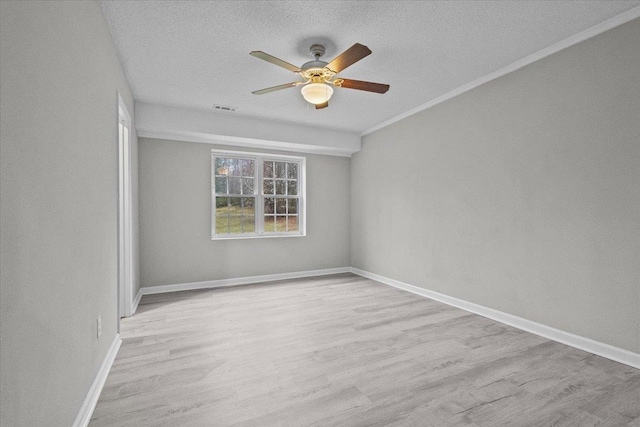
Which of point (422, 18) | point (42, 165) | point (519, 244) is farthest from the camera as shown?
point (519, 244)

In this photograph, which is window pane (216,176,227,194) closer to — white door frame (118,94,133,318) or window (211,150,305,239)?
window (211,150,305,239)

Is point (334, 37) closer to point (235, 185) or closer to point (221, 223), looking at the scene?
point (235, 185)

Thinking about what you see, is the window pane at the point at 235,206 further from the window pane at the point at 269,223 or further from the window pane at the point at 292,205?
the window pane at the point at 292,205

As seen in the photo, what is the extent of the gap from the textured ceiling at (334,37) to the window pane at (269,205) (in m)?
2.12

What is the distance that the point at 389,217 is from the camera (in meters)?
5.05

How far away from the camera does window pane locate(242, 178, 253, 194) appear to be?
5336 mm

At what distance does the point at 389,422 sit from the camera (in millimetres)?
1752

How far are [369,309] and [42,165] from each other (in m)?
3.36

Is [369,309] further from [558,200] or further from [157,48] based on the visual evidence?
[157,48]

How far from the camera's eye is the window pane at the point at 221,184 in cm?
512

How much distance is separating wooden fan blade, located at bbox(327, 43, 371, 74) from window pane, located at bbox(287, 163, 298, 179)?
3.19 m

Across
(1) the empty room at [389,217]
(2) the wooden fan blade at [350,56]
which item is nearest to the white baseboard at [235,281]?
(1) the empty room at [389,217]

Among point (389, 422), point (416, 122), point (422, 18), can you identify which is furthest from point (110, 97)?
point (416, 122)

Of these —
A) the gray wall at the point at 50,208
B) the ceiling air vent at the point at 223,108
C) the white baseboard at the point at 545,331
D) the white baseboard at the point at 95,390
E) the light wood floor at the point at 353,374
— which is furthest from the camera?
the ceiling air vent at the point at 223,108
